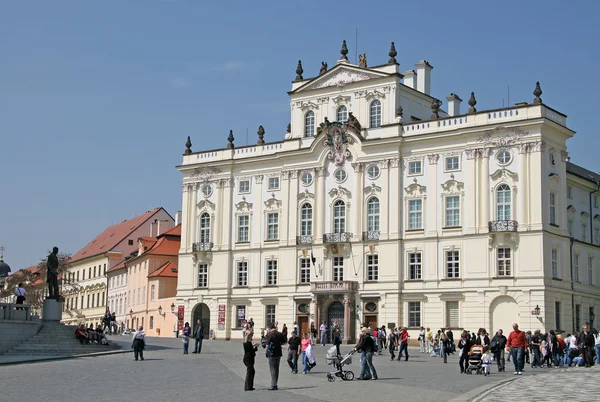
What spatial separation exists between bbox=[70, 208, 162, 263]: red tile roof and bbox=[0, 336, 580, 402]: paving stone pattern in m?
65.2

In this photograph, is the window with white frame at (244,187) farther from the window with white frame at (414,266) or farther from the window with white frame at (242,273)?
the window with white frame at (414,266)

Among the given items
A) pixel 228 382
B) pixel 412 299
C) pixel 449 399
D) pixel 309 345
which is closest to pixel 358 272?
pixel 412 299

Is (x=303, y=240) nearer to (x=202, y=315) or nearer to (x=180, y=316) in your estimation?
(x=202, y=315)

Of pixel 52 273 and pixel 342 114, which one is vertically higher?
pixel 342 114

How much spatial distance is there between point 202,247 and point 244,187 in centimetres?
586

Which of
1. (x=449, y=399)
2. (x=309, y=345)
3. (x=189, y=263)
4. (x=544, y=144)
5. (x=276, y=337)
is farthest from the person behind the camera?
(x=189, y=263)

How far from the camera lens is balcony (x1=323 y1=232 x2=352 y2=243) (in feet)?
214

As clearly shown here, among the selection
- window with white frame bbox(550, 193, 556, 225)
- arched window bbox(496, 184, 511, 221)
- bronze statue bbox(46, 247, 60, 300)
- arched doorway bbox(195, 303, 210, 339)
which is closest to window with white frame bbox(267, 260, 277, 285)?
arched doorway bbox(195, 303, 210, 339)

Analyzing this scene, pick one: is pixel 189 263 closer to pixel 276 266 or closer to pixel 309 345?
pixel 276 266

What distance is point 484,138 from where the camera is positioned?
6019 centimetres

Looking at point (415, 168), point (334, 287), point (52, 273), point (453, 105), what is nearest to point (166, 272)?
point (334, 287)

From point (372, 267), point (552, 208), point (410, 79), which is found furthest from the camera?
point (410, 79)

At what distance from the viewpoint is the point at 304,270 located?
222 feet

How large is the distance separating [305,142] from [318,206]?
5341 mm
